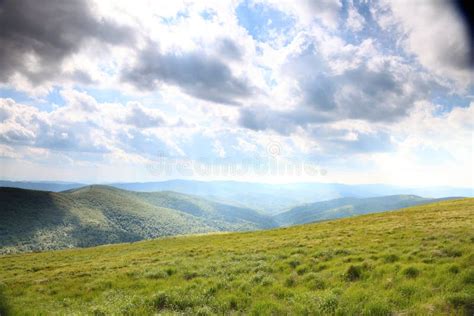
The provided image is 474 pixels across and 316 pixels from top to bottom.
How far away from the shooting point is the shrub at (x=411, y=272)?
12086 mm

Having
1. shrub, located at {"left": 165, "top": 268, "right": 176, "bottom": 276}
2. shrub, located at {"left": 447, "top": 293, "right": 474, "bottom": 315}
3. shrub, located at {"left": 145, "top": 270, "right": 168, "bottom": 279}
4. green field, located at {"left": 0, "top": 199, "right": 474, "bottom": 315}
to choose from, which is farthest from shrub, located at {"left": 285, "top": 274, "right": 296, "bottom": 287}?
shrub, located at {"left": 165, "top": 268, "right": 176, "bottom": 276}

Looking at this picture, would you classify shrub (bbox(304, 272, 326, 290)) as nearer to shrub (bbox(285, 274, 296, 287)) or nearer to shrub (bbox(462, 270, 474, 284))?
shrub (bbox(285, 274, 296, 287))

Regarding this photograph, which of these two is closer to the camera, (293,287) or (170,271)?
(293,287)

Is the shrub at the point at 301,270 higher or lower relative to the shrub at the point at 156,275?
higher

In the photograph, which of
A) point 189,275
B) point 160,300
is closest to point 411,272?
point 160,300

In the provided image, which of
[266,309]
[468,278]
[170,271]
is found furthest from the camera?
[170,271]

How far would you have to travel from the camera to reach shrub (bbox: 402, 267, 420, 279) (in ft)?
39.7

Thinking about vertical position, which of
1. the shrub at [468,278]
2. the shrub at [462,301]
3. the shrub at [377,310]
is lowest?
the shrub at [377,310]

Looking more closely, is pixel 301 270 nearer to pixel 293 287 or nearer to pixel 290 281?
pixel 290 281

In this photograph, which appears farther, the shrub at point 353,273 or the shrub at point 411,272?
the shrub at point 353,273

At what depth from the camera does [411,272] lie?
40.7ft

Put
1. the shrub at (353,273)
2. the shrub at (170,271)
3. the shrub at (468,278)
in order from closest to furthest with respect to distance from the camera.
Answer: the shrub at (468,278), the shrub at (353,273), the shrub at (170,271)

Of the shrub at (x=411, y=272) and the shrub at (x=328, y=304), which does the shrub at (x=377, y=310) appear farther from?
the shrub at (x=411, y=272)

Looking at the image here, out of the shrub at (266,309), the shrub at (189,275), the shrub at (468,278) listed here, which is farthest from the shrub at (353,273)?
the shrub at (189,275)
